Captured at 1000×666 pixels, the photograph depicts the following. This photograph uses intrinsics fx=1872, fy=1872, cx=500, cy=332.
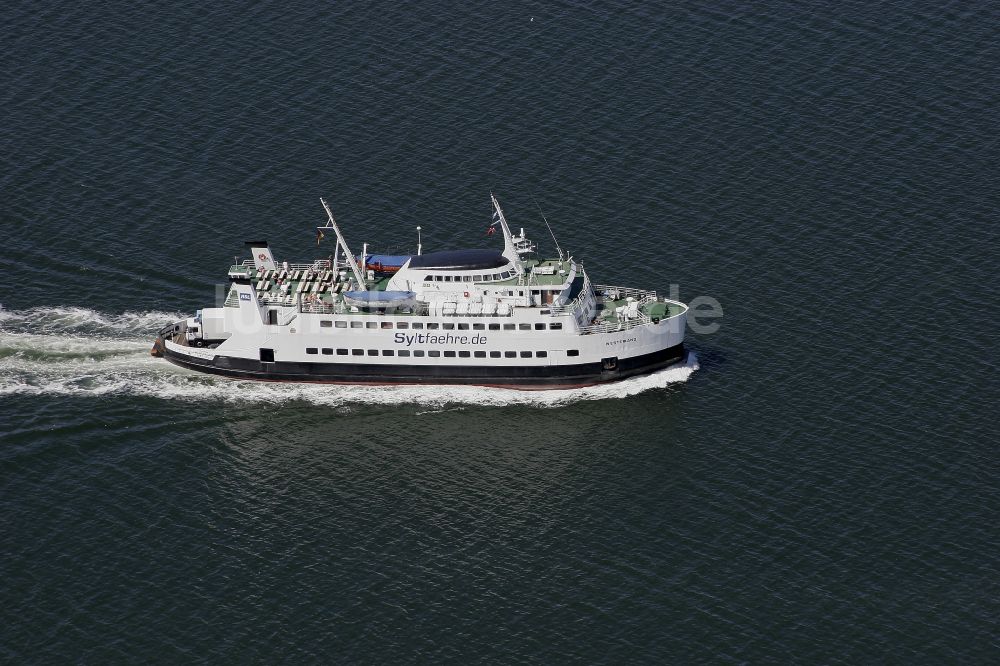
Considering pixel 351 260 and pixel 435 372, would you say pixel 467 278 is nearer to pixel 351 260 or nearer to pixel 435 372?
pixel 435 372

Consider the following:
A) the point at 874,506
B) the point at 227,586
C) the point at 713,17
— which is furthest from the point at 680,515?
the point at 713,17

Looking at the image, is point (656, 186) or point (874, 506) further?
point (656, 186)

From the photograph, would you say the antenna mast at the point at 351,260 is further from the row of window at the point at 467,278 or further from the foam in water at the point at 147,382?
the foam in water at the point at 147,382

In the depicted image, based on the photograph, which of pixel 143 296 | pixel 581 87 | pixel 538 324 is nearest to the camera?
pixel 538 324

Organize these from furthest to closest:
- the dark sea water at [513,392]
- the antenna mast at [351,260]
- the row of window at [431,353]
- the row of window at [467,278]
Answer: the antenna mast at [351,260]
the row of window at [467,278]
the row of window at [431,353]
the dark sea water at [513,392]

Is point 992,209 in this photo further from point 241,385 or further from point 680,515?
point 241,385

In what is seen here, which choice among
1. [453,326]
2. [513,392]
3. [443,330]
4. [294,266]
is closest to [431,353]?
[443,330]

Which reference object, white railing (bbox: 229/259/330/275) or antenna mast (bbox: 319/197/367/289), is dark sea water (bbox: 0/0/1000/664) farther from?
antenna mast (bbox: 319/197/367/289)

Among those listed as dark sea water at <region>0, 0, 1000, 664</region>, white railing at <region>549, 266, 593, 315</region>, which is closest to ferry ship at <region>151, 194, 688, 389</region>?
white railing at <region>549, 266, 593, 315</region>

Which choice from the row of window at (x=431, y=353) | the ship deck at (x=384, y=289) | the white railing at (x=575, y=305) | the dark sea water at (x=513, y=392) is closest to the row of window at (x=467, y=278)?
the ship deck at (x=384, y=289)
